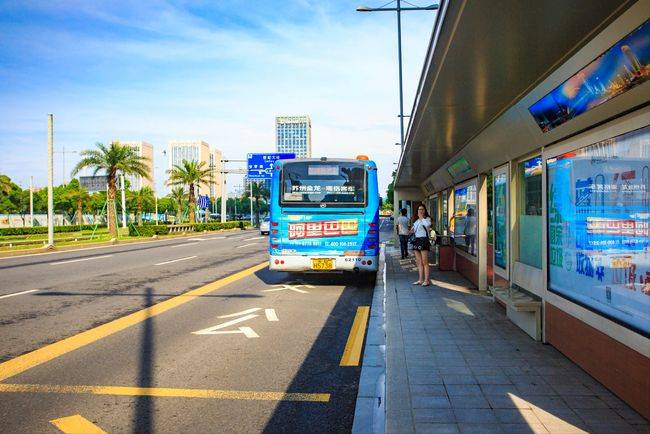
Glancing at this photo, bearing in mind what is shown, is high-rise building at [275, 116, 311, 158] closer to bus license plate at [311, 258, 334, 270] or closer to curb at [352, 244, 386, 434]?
bus license plate at [311, 258, 334, 270]

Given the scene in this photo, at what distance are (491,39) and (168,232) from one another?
41.2m

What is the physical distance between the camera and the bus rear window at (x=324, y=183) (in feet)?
39.1

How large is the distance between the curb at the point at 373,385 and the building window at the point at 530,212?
230 cm

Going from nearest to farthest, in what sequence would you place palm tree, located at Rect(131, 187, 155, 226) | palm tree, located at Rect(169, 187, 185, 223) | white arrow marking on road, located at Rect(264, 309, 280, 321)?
1. white arrow marking on road, located at Rect(264, 309, 280, 321)
2. palm tree, located at Rect(169, 187, 185, 223)
3. palm tree, located at Rect(131, 187, 155, 226)

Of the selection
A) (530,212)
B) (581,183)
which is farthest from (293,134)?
(581,183)

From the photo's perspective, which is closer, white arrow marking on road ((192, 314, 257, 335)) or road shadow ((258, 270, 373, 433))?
road shadow ((258, 270, 373, 433))

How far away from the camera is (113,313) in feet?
27.9

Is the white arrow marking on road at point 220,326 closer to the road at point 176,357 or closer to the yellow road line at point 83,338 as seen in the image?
the road at point 176,357

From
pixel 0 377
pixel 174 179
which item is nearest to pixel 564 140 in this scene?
pixel 0 377

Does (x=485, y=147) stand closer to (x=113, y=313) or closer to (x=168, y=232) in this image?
(x=113, y=313)

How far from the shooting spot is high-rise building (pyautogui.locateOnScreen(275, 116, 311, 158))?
85312mm

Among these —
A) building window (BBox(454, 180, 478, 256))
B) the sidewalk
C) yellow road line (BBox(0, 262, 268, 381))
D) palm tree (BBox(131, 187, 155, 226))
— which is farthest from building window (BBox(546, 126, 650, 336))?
palm tree (BBox(131, 187, 155, 226))

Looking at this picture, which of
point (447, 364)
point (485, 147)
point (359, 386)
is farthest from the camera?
point (485, 147)

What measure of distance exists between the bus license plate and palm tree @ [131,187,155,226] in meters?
77.4
